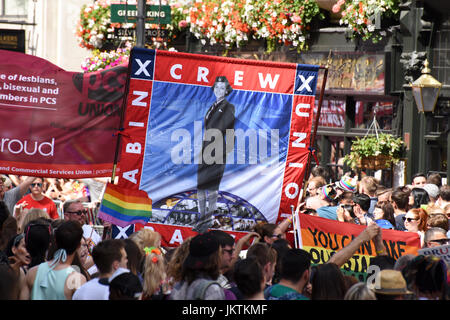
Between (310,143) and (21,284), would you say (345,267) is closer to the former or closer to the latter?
(310,143)

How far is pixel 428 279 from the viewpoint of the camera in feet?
17.3

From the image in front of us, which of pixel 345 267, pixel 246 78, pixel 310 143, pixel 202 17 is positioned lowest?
pixel 345 267

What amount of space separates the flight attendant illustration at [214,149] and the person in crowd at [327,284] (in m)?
3.16

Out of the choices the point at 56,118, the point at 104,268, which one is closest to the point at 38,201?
the point at 56,118

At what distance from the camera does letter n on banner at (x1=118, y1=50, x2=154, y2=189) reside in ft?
28.1

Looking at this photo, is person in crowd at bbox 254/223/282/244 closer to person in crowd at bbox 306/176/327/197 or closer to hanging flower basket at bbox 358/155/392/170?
person in crowd at bbox 306/176/327/197

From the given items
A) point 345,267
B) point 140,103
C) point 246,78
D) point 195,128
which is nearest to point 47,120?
point 140,103

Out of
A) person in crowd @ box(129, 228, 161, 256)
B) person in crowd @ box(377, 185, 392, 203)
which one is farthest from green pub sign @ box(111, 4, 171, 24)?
person in crowd @ box(129, 228, 161, 256)

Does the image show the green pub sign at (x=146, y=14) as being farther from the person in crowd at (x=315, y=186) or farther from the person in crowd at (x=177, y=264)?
the person in crowd at (x=177, y=264)

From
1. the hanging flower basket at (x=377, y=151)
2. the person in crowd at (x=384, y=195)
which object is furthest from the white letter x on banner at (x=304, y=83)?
the hanging flower basket at (x=377, y=151)

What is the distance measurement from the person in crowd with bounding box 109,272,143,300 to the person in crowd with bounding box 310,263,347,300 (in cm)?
117

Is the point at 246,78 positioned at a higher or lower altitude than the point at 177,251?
higher
